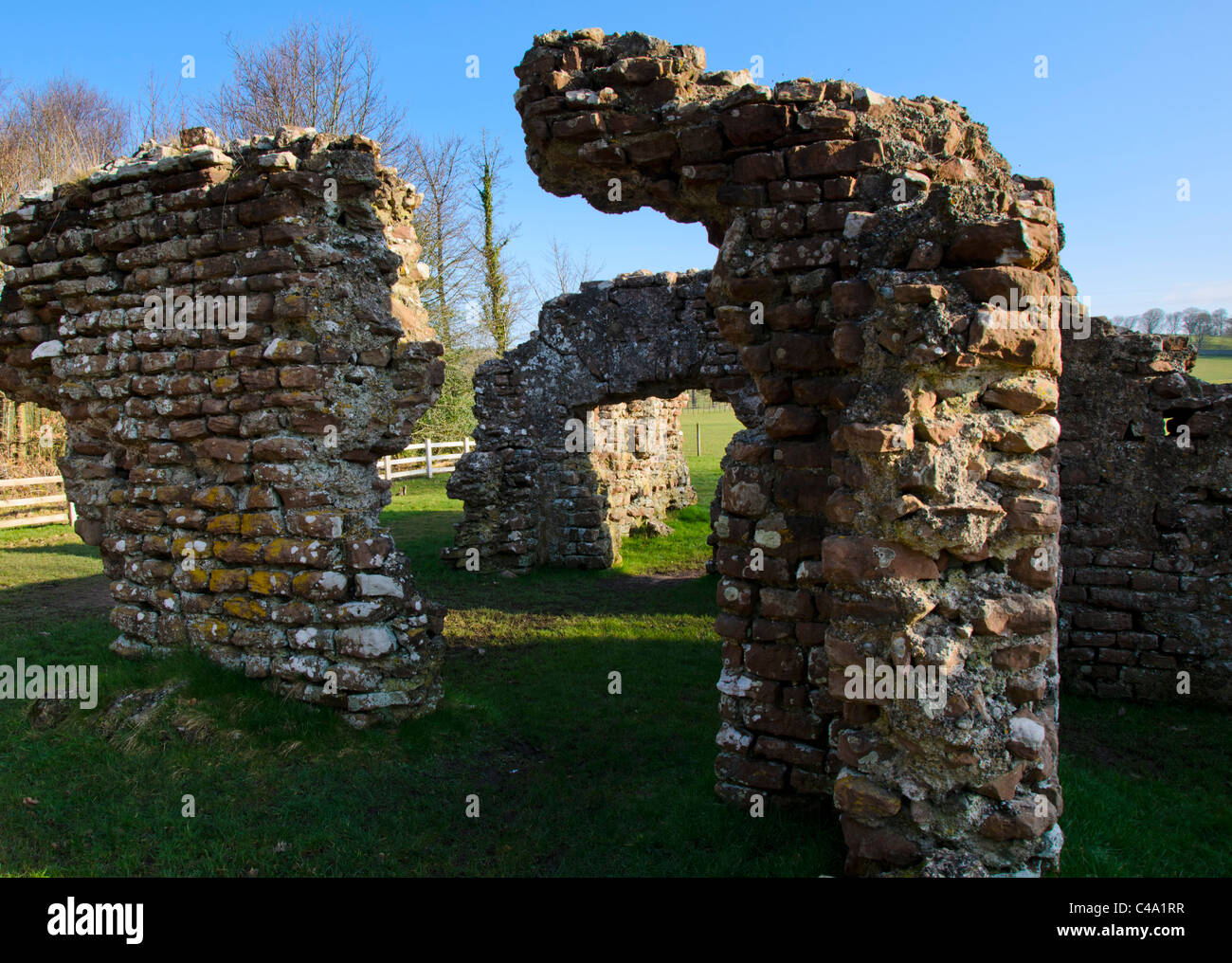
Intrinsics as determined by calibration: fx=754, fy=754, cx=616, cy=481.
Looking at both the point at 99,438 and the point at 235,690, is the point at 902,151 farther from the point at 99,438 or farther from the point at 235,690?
the point at 99,438

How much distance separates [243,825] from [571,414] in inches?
333

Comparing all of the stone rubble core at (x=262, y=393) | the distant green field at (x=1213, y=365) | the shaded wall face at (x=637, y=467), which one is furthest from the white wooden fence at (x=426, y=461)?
the distant green field at (x=1213, y=365)

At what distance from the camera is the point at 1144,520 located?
21.2ft

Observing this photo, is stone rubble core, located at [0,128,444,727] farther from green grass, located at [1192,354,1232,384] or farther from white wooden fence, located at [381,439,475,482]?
green grass, located at [1192,354,1232,384]

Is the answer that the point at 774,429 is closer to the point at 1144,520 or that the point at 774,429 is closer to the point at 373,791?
the point at 373,791

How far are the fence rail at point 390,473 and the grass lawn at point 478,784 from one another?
9.62 metres

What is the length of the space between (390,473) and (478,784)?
18.4m

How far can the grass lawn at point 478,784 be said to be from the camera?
3.81 m

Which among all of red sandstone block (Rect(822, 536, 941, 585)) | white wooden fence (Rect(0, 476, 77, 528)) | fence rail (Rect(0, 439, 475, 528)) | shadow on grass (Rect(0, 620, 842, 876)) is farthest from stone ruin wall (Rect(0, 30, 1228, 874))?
white wooden fence (Rect(0, 476, 77, 528))

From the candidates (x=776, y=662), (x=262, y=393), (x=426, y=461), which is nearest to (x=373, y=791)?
(x=776, y=662)

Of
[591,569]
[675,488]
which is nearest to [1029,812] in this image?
[591,569]

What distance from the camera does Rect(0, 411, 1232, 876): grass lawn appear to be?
381 cm

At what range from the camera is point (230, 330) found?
526 centimetres

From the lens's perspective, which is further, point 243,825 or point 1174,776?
point 1174,776
